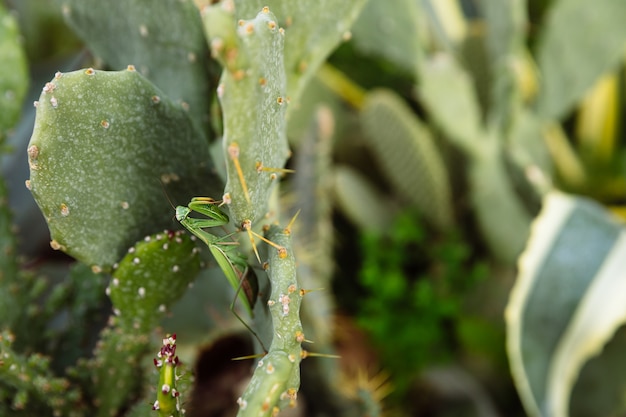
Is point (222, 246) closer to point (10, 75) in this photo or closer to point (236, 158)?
point (236, 158)

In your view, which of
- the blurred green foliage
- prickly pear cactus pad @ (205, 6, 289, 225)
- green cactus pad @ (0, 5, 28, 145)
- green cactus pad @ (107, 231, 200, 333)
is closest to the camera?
prickly pear cactus pad @ (205, 6, 289, 225)

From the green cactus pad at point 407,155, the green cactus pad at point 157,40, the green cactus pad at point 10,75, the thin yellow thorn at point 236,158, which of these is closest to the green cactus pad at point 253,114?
the thin yellow thorn at point 236,158

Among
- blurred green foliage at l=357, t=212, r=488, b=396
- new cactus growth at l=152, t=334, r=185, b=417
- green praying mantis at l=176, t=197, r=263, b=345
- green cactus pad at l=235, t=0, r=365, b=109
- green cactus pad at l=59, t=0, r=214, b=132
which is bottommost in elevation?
blurred green foliage at l=357, t=212, r=488, b=396

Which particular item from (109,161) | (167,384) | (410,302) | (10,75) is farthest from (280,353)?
(410,302)

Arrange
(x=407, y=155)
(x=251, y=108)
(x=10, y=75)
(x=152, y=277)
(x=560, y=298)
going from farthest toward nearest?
1. (x=407, y=155)
2. (x=560, y=298)
3. (x=10, y=75)
4. (x=152, y=277)
5. (x=251, y=108)

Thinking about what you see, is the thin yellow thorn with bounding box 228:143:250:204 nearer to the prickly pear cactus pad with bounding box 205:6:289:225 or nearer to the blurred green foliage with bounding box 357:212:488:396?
the prickly pear cactus pad with bounding box 205:6:289:225

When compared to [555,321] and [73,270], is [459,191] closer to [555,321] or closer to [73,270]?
[555,321]

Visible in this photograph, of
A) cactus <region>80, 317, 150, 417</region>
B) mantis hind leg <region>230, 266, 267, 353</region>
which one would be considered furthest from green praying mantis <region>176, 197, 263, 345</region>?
cactus <region>80, 317, 150, 417</region>
